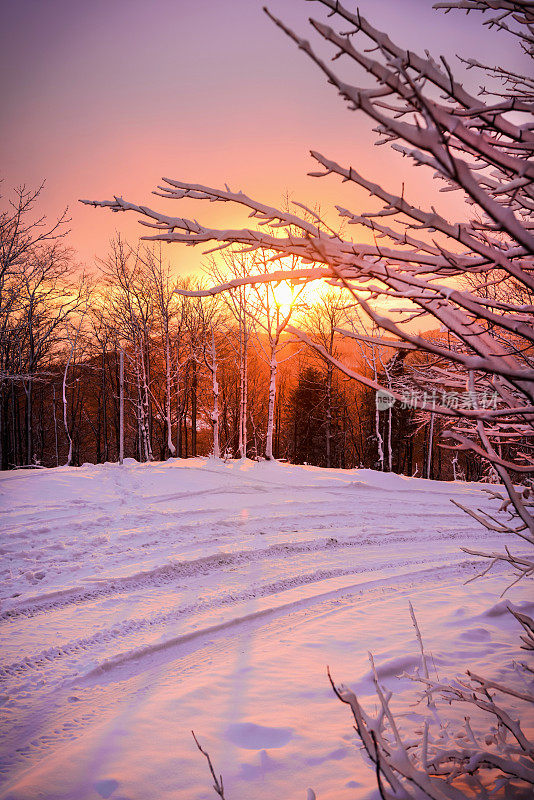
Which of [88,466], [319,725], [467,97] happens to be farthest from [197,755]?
[88,466]

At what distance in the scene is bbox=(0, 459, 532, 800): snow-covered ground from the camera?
101 inches

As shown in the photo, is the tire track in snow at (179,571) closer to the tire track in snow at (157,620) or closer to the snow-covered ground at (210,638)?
the snow-covered ground at (210,638)

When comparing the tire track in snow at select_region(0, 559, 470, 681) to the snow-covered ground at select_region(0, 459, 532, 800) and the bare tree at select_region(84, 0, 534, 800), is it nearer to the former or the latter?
the snow-covered ground at select_region(0, 459, 532, 800)

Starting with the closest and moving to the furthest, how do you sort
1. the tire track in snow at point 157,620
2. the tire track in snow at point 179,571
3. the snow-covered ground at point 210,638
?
1. the snow-covered ground at point 210,638
2. the tire track in snow at point 157,620
3. the tire track in snow at point 179,571

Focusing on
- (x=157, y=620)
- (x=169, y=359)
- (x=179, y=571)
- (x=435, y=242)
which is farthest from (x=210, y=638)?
(x=169, y=359)

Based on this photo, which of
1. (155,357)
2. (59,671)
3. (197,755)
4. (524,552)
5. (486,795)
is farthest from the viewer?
(155,357)

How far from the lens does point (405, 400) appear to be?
3.92 ft

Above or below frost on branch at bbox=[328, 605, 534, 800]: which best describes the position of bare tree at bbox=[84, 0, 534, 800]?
above

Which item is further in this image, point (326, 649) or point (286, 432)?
point (286, 432)

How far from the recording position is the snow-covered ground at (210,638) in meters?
2.55

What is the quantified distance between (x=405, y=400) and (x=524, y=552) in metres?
Answer: 8.83

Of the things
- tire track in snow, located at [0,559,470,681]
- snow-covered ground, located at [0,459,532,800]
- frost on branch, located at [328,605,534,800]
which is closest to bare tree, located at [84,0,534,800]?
frost on branch, located at [328,605,534,800]

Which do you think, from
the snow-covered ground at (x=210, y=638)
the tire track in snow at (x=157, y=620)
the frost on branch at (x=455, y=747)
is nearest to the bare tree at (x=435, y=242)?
the frost on branch at (x=455, y=747)

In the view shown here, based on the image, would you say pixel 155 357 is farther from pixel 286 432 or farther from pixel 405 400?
pixel 405 400
